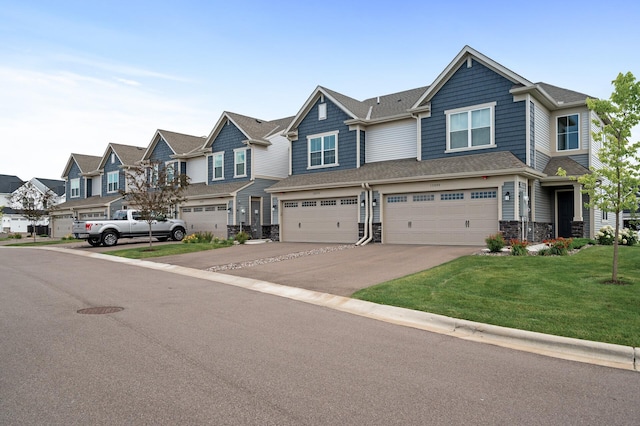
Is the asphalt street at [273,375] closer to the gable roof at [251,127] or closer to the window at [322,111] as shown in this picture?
the window at [322,111]

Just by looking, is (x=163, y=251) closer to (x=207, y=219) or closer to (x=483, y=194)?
(x=207, y=219)

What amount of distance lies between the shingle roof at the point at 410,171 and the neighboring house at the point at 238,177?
311 centimetres

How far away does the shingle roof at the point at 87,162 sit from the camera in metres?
46.2

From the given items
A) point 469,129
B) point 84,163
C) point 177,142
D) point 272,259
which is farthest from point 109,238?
point 84,163

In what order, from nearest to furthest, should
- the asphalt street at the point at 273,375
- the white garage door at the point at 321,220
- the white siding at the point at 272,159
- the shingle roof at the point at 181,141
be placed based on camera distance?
the asphalt street at the point at 273,375, the white garage door at the point at 321,220, the white siding at the point at 272,159, the shingle roof at the point at 181,141

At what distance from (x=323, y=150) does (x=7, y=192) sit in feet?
213

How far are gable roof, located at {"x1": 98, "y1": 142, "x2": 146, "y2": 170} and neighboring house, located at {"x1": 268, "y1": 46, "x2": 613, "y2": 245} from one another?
68.5 ft

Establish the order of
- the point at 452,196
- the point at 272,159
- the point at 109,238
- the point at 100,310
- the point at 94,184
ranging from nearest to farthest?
the point at 100,310 < the point at 452,196 < the point at 109,238 < the point at 272,159 < the point at 94,184

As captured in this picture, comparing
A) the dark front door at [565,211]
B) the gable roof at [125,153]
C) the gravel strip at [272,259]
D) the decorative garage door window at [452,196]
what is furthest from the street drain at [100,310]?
the gable roof at [125,153]

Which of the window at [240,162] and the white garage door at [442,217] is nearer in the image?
the white garage door at [442,217]

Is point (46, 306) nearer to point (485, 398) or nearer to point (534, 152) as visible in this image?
point (485, 398)

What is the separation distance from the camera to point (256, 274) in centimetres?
1441

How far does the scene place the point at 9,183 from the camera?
7156 centimetres

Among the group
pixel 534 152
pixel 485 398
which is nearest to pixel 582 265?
pixel 534 152
